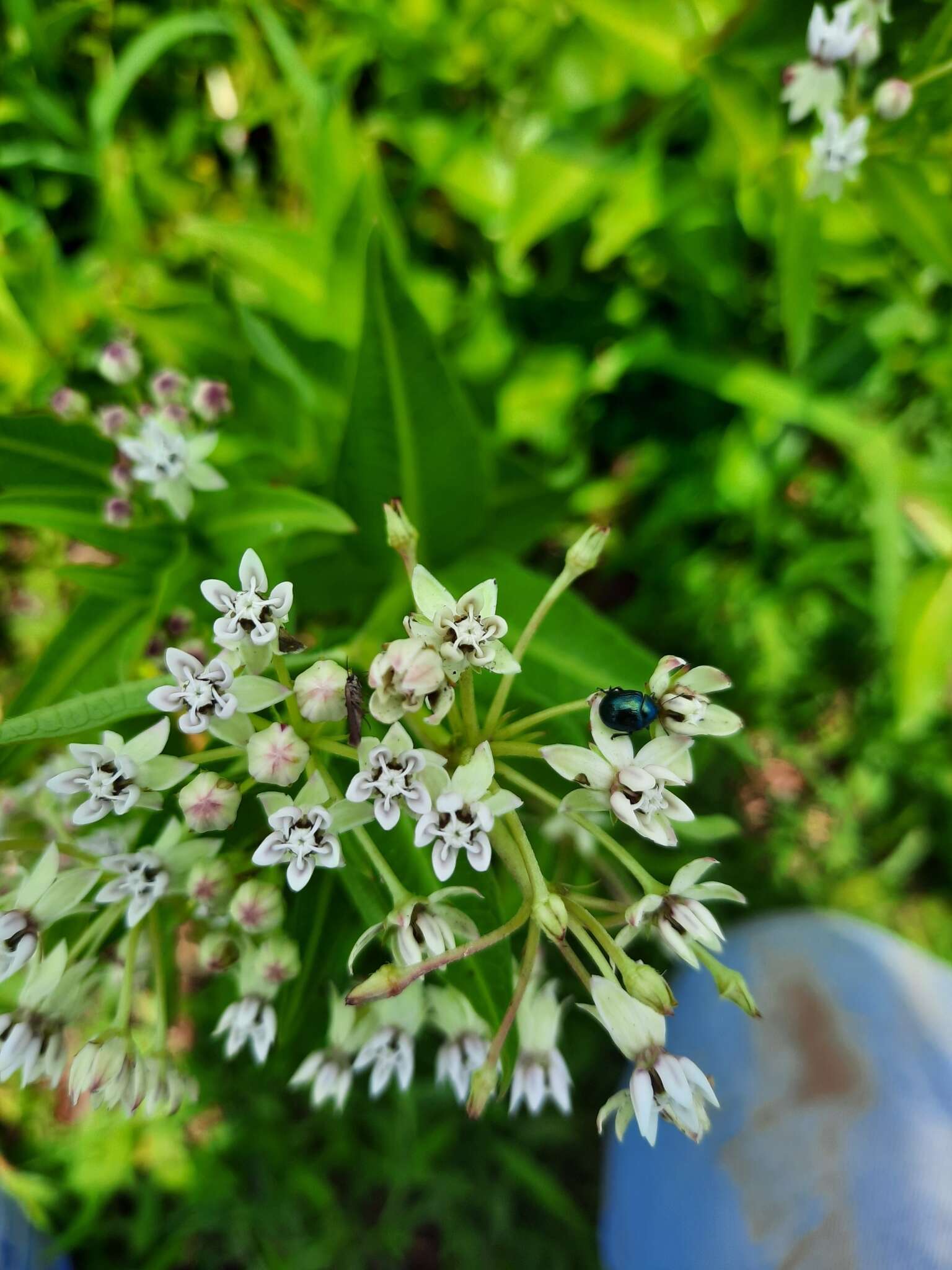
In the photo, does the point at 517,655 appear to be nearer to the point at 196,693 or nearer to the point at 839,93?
the point at 196,693

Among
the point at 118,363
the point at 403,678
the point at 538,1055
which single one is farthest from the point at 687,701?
the point at 118,363

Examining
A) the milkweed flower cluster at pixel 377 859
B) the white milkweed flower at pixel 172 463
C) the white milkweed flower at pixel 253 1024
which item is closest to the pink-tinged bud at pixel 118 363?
the white milkweed flower at pixel 172 463

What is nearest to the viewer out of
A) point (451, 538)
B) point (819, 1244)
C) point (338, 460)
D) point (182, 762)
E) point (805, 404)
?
point (182, 762)

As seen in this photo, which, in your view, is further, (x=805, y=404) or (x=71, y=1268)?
(x=71, y=1268)

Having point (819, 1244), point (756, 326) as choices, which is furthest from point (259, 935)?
point (756, 326)

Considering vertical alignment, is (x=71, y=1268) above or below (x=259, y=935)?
below

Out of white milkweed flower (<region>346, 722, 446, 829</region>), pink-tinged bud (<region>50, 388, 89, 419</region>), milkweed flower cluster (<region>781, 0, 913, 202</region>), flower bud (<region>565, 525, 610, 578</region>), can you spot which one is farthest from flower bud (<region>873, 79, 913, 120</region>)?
pink-tinged bud (<region>50, 388, 89, 419</region>)

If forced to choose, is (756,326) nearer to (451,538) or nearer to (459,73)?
(459,73)
